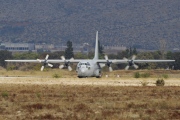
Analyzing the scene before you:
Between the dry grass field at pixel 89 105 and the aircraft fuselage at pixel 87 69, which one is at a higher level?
the aircraft fuselage at pixel 87 69

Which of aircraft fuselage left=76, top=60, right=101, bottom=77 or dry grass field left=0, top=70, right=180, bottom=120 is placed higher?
aircraft fuselage left=76, top=60, right=101, bottom=77

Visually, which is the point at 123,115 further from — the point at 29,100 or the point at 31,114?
the point at 29,100

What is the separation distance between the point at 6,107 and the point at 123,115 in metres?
7.25

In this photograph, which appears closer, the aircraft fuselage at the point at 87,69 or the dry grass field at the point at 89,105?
the dry grass field at the point at 89,105

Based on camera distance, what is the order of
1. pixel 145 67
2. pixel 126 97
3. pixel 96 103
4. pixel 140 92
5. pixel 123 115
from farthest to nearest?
pixel 145 67 → pixel 140 92 → pixel 126 97 → pixel 96 103 → pixel 123 115

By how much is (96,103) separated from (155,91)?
13907 mm

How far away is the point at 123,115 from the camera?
1574 inches

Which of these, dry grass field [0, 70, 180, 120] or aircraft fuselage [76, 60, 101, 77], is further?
aircraft fuselage [76, 60, 101, 77]

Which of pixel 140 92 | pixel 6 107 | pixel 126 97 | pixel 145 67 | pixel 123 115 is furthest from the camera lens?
pixel 145 67

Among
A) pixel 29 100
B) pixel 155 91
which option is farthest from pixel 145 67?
pixel 29 100

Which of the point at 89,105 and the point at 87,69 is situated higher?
the point at 87,69

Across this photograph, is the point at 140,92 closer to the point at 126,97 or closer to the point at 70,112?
the point at 126,97

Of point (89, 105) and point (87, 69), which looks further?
point (87, 69)

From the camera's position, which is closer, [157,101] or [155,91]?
[157,101]
